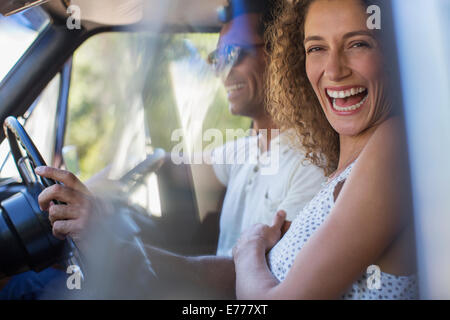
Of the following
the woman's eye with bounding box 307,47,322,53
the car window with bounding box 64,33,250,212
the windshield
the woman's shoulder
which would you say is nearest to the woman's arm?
the woman's shoulder

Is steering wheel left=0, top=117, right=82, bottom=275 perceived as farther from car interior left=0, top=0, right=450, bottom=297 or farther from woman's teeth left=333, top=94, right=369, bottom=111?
woman's teeth left=333, top=94, right=369, bottom=111

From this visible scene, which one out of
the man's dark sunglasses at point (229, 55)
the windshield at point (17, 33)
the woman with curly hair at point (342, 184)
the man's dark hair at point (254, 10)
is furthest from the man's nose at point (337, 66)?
the windshield at point (17, 33)

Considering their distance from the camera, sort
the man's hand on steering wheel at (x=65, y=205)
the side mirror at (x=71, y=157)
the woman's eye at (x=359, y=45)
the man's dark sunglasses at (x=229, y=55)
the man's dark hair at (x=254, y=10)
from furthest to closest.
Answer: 1. the side mirror at (x=71, y=157)
2. the man's dark sunglasses at (x=229, y=55)
3. the man's dark hair at (x=254, y=10)
4. the man's hand on steering wheel at (x=65, y=205)
5. the woman's eye at (x=359, y=45)

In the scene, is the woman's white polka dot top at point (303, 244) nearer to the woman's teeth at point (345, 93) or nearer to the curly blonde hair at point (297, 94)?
the woman's teeth at point (345, 93)

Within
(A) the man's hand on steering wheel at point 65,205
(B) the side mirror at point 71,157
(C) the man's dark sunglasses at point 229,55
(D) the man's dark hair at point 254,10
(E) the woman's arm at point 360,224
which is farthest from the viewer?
(B) the side mirror at point 71,157

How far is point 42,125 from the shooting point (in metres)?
1.98

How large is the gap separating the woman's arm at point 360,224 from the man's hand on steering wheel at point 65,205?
23.5 inches

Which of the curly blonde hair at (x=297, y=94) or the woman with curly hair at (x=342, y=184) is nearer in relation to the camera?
the woman with curly hair at (x=342, y=184)

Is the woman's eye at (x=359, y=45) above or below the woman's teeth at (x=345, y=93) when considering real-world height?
above

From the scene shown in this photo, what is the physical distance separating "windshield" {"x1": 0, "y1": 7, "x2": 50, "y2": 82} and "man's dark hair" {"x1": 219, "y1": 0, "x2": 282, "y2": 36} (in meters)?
0.73

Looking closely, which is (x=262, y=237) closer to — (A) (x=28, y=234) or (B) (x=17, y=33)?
(A) (x=28, y=234)

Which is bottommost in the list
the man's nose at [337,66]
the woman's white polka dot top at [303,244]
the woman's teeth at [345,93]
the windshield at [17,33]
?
the woman's white polka dot top at [303,244]

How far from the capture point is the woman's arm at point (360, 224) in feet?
3.20

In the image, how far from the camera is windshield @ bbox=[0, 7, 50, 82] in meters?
1.51
